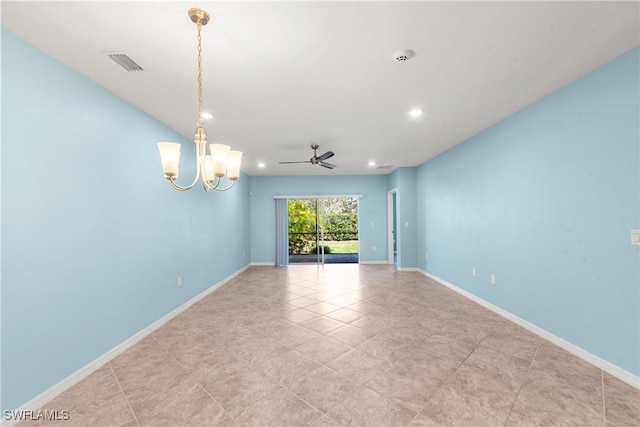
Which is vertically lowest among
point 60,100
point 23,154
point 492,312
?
point 492,312

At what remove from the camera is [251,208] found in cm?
769

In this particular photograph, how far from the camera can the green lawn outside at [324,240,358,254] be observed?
1124cm

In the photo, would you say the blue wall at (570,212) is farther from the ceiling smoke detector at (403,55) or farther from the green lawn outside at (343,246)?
the green lawn outside at (343,246)

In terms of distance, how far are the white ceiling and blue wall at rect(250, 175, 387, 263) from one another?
4295mm

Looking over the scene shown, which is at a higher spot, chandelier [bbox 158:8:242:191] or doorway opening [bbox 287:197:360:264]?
chandelier [bbox 158:8:242:191]

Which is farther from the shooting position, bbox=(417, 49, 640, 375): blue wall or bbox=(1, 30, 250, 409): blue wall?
bbox=(417, 49, 640, 375): blue wall

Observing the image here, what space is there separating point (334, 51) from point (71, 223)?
2534 mm

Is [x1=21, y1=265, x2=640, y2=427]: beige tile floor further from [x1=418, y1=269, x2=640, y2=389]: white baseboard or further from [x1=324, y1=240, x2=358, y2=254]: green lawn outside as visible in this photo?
[x1=324, y1=240, x2=358, y2=254]: green lawn outside

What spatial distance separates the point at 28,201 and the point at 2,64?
90cm

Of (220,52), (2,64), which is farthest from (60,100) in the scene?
(220,52)

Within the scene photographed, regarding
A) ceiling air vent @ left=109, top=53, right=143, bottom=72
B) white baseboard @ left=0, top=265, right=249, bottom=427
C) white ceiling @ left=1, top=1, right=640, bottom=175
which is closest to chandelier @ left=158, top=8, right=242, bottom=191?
white ceiling @ left=1, top=1, right=640, bottom=175

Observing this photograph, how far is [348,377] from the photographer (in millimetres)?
2215

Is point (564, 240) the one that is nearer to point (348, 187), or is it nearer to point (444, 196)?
point (444, 196)

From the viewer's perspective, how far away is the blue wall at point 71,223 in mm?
1780
